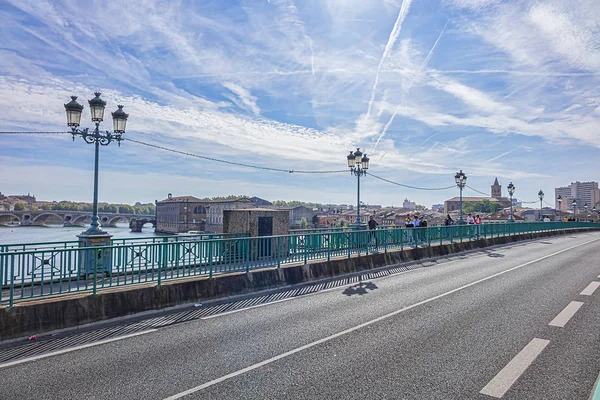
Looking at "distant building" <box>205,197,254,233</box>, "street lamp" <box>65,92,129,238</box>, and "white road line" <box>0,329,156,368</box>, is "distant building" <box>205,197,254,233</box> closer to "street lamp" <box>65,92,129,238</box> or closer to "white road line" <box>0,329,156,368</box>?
"street lamp" <box>65,92,129,238</box>

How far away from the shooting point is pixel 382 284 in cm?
1148

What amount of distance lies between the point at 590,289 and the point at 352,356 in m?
8.76

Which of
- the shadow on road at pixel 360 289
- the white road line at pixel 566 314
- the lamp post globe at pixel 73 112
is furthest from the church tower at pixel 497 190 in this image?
the lamp post globe at pixel 73 112

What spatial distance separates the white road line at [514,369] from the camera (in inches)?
169

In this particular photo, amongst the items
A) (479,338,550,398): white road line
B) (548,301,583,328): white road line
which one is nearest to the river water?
(548,301,583,328): white road line

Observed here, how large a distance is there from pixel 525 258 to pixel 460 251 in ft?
12.6

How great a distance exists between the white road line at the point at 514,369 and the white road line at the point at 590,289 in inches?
199

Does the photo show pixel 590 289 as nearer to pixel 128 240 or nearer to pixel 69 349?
pixel 69 349

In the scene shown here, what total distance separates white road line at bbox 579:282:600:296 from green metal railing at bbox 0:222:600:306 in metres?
7.02

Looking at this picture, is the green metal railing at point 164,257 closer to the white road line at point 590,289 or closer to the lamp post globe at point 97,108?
the lamp post globe at point 97,108

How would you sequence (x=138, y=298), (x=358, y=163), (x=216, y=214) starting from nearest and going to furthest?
(x=138, y=298) → (x=358, y=163) → (x=216, y=214)

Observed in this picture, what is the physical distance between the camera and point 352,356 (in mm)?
5402

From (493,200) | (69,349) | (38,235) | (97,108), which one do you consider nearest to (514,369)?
(69,349)

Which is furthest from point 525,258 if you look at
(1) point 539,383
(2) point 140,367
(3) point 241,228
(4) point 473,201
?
(4) point 473,201
